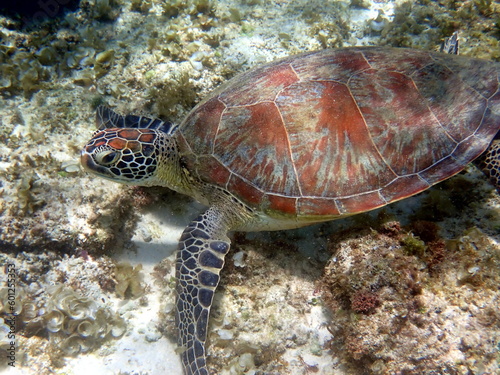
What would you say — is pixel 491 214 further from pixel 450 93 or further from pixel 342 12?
pixel 342 12

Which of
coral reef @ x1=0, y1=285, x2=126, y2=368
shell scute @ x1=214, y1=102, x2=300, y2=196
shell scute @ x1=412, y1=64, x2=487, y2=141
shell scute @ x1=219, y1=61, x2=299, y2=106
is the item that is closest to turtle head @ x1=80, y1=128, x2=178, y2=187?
shell scute @ x1=214, y1=102, x2=300, y2=196

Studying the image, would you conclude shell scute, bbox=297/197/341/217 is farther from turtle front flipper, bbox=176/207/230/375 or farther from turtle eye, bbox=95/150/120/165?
turtle eye, bbox=95/150/120/165

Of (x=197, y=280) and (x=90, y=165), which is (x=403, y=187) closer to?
(x=197, y=280)

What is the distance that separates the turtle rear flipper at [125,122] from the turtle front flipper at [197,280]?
3.87 feet

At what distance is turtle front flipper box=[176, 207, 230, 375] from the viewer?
2139 mm

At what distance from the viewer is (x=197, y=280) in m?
2.26

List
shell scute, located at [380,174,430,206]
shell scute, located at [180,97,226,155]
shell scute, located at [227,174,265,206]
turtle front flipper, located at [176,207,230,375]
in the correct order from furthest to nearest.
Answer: shell scute, located at [180,97,226,155]
shell scute, located at [227,174,265,206]
shell scute, located at [380,174,430,206]
turtle front flipper, located at [176,207,230,375]

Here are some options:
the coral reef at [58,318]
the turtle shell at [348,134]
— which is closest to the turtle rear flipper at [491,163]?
the turtle shell at [348,134]

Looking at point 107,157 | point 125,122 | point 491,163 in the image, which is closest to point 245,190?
point 107,157

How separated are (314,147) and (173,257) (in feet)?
5.46

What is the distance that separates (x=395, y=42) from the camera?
3773mm

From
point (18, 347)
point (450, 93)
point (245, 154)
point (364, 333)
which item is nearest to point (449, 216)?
point (450, 93)

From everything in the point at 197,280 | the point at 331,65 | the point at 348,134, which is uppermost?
the point at 331,65

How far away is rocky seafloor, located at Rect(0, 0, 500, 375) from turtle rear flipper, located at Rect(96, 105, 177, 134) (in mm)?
200
